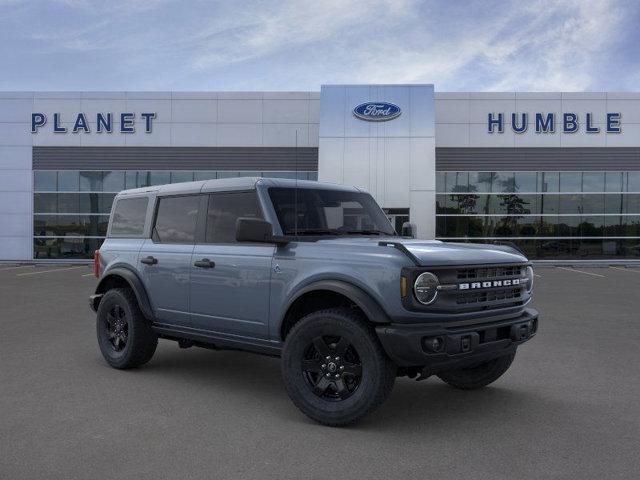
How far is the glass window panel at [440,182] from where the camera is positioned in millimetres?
28141

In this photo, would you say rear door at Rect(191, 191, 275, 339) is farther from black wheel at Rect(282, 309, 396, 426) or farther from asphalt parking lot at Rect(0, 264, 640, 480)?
asphalt parking lot at Rect(0, 264, 640, 480)

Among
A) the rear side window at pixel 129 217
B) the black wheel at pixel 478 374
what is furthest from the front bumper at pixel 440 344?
the rear side window at pixel 129 217

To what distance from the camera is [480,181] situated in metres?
28.3

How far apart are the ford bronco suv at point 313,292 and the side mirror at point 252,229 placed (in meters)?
0.01

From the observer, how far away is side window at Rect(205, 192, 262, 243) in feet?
18.1

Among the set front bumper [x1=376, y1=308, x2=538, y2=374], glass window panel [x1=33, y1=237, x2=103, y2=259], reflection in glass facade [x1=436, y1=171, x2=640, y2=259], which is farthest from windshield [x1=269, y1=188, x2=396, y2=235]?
glass window panel [x1=33, y1=237, x2=103, y2=259]

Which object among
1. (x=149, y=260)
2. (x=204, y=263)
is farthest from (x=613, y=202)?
(x=204, y=263)

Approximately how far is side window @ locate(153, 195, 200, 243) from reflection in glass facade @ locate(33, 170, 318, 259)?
2328cm

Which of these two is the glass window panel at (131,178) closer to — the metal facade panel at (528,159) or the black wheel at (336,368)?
the metal facade panel at (528,159)

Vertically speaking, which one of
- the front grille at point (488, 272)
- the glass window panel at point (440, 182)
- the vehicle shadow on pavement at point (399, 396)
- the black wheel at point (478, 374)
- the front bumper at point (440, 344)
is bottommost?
the vehicle shadow on pavement at point (399, 396)

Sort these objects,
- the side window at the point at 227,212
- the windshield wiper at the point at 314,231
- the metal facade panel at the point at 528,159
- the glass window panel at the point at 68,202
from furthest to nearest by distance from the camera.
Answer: the glass window panel at the point at 68,202 < the metal facade panel at the point at 528,159 < the side window at the point at 227,212 < the windshield wiper at the point at 314,231

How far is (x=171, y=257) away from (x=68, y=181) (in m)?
25.7

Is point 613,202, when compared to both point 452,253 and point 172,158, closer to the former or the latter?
point 172,158

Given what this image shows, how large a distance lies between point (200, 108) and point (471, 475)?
26.9 meters
